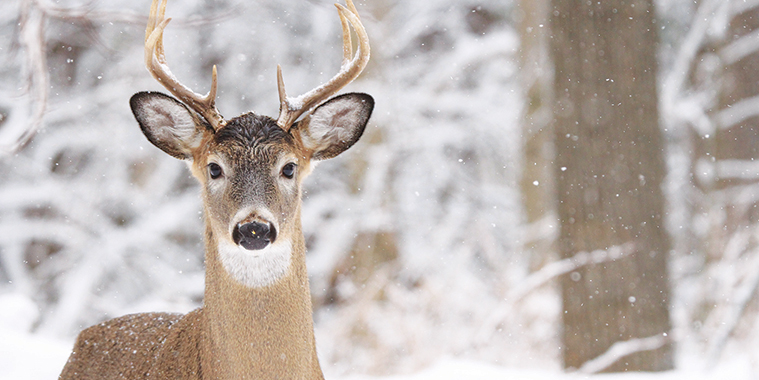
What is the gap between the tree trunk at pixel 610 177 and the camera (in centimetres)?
550

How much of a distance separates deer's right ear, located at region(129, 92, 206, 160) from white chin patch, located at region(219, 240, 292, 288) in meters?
0.57

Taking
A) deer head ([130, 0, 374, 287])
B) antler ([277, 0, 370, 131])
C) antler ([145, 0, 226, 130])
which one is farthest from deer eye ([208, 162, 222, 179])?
antler ([277, 0, 370, 131])

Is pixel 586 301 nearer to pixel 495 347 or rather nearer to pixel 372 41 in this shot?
pixel 495 347

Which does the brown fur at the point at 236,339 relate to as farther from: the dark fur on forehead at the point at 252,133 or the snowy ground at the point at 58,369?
the snowy ground at the point at 58,369

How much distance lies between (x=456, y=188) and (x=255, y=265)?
10.7 meters

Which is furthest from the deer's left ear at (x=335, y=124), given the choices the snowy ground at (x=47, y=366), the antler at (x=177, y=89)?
the snowy ground at (x=47, y=366)

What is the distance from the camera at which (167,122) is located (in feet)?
10.6

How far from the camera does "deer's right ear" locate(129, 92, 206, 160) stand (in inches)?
124

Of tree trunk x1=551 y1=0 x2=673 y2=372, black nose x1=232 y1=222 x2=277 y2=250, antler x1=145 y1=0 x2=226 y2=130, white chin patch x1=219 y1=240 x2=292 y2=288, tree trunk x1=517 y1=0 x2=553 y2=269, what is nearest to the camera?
black nose x1=232 y1=222 x2=277 y2=250

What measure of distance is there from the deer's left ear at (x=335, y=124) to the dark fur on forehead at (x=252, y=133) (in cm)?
20

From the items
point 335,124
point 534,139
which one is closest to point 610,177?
point 335,124

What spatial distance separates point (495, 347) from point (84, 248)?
596 centimetres

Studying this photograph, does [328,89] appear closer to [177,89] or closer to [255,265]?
[177,89]

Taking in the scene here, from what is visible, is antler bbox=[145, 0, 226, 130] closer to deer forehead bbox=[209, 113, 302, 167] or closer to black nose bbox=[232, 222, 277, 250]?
deer forehead bbox=[209, 113, 302, 167]
